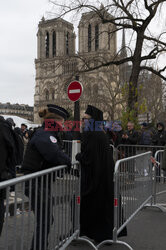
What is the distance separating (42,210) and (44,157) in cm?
58

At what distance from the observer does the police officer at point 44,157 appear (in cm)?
315

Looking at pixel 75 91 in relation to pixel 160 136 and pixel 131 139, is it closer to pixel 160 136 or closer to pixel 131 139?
pixel 131 139

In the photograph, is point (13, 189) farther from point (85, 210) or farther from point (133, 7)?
point (133, 7)

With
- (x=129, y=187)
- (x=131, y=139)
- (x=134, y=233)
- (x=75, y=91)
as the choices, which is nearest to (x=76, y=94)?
(x=75, y=91)

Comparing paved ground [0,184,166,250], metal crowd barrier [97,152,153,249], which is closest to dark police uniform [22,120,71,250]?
paved ground [0,184,166,250]

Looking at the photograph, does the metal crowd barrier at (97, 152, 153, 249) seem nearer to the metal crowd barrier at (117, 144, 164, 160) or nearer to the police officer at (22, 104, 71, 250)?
the police officer at (22, 104, 71, 250)

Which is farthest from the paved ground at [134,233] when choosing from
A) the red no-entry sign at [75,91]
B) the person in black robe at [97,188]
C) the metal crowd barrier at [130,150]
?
the red no-entry sign at [75,91]

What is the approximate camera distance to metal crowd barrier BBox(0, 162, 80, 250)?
262 centimetres

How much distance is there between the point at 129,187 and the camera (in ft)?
16.1

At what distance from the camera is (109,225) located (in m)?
4.28

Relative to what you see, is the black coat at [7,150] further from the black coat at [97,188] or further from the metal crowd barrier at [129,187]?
the metal crowd barrier at [129,187]

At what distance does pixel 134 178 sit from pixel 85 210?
128 centimetres

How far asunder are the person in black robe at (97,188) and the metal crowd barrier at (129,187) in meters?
0.11

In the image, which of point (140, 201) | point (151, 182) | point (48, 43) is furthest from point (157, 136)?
point (48, 43)
